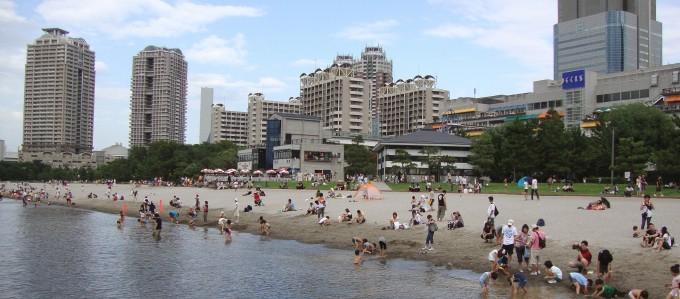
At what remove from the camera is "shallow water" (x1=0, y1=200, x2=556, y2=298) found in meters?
22.4

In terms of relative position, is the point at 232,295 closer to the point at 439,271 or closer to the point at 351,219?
the point at 439,271

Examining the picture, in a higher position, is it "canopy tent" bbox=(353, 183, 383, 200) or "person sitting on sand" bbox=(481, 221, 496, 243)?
"canopy tent" bbox=(353, 183, 383, 200)

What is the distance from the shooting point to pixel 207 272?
2675 cm

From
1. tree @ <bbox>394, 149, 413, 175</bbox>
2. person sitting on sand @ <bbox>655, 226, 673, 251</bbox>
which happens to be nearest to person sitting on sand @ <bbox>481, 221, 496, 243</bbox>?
person sitting on sand @ <bbox>655, 226, 673, 251</bbox>

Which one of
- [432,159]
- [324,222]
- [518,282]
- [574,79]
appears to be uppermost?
[574,79]

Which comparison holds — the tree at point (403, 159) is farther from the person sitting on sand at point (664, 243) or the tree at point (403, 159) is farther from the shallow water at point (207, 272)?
the person sitting on sand at point (664, 243)

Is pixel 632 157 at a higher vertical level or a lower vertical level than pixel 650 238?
higher

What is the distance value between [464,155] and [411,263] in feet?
280

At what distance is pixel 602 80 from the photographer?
130 metres

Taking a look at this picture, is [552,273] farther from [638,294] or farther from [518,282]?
[638,294]

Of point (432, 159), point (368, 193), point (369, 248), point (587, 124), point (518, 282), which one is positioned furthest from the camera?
point (587, 124)

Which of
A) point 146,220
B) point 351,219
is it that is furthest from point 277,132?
point 351,219

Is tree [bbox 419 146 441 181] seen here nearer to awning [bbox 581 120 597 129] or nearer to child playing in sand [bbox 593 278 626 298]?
awning [bbox 581 120 597 129]

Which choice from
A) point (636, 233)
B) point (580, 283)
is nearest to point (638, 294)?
point (580, 283)
